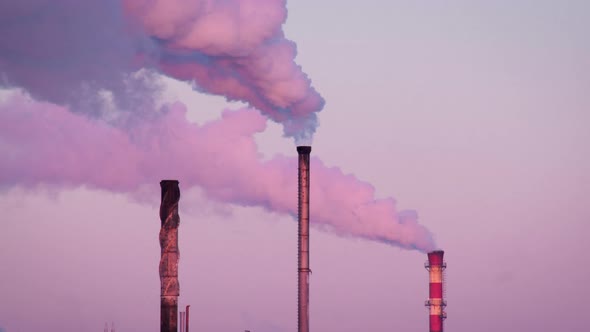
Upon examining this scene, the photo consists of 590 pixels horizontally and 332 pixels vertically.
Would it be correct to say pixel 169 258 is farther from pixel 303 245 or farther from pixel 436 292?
pixel 436 292

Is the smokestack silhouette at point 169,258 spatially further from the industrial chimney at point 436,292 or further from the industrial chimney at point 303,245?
the industrial chimney at point 436,292

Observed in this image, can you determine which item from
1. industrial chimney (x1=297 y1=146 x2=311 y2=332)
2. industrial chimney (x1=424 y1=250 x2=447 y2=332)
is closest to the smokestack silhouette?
industrial chimney (x1=297 y1=146 x2=311 y2=332)

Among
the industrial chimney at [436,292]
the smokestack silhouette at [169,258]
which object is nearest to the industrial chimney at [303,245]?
the smokestack silhouette at [169,258]

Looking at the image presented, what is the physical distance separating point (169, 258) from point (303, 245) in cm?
1107

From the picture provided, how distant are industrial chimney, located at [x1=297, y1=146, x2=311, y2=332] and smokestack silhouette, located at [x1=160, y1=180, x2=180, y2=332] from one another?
423 inches

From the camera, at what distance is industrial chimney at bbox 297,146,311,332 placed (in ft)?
174

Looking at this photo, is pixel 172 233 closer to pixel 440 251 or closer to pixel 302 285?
pixel 302 285

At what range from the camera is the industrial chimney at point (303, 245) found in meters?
52.9

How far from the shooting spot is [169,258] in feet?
140

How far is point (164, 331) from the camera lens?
42406 mm

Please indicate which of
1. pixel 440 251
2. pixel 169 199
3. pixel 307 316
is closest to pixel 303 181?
pixel 307 316

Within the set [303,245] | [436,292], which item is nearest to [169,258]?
[303,245]

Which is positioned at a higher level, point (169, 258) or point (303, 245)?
point (303, 245)

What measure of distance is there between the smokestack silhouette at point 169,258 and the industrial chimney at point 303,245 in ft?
35.3
